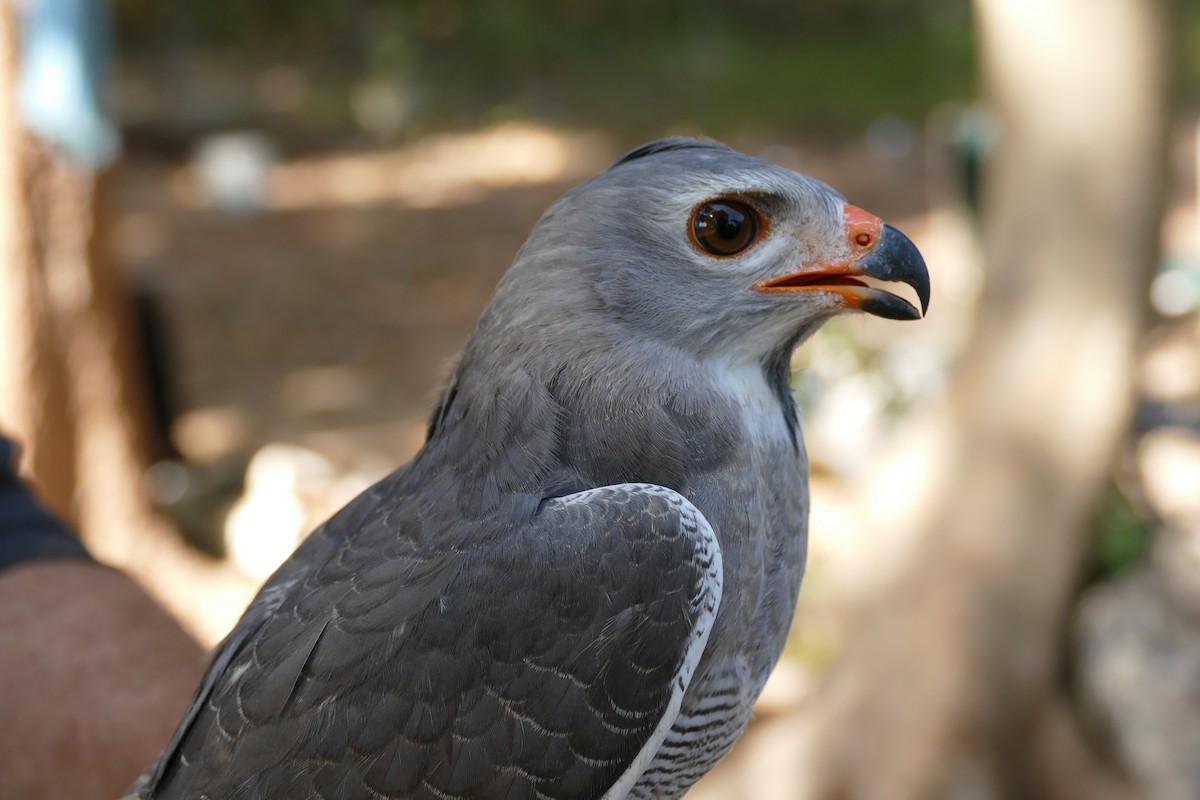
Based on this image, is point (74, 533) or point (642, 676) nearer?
point (642, 676)

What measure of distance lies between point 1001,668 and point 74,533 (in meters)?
4.04

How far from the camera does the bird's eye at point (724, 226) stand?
7.59 feet

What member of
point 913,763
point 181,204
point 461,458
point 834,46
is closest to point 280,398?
point 181,204

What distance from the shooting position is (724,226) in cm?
234

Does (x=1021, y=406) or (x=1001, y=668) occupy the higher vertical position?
(x=1021, y=406)

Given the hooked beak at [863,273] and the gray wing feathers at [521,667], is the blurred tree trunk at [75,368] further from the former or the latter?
the hooked beak at [863,273]

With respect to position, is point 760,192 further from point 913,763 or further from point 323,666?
point 913,763

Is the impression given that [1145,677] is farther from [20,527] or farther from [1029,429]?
[20,527]

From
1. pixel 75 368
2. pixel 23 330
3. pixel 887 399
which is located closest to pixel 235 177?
pixel 75 368

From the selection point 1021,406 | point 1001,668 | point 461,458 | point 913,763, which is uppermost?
point 461,458

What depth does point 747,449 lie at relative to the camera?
2.33 m

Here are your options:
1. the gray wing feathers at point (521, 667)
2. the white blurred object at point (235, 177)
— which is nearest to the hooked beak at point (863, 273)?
the gray wing feathers at point (521, 667)

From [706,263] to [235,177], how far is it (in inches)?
591

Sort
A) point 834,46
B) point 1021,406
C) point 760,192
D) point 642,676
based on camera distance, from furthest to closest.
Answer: point 834,46, point 1021,406, point 760,192, point 642,676
